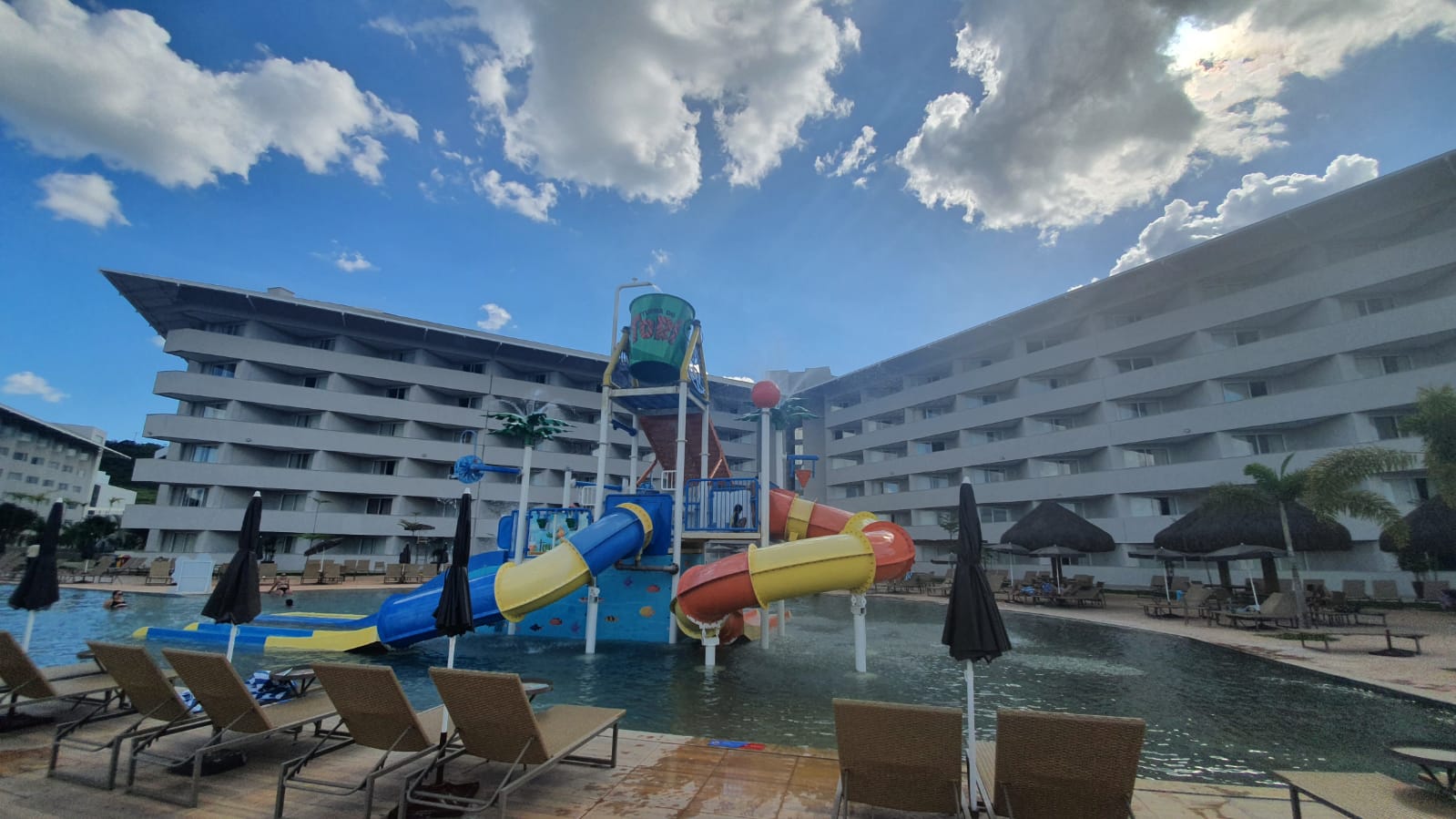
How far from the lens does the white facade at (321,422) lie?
118 ft

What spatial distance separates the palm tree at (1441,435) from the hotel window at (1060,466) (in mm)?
20832

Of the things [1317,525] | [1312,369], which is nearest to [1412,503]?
[1312,369]

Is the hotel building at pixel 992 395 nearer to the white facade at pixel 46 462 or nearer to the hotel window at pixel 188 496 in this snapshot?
the hotel window at pixel 188 496

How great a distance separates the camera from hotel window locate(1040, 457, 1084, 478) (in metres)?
34.8

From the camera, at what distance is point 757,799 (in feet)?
13.9

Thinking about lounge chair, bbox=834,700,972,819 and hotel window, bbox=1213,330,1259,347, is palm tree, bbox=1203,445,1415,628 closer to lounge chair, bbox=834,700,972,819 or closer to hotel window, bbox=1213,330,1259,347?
hotel window, bbox=1213,330,1259,347

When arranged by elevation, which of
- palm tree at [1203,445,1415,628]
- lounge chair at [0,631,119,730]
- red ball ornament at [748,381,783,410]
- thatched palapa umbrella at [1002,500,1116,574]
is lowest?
lounge chair at [0,631,119,730]

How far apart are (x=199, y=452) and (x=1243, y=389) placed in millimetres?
59135

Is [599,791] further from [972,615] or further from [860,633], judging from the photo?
[860,633]

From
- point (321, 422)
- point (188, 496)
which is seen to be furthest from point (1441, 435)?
point (188, 496)

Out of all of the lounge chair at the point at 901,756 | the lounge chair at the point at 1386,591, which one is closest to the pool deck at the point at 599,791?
the lounge chair at the point at 901,756

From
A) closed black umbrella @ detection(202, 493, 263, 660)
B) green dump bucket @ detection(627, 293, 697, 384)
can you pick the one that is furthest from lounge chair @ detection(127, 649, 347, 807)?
green dump bucket @ detection(627, 293, 697, 384)

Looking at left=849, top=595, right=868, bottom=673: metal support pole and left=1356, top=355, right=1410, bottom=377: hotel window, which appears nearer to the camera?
left=849, top=595, right=868, bottom=673: metal support pole

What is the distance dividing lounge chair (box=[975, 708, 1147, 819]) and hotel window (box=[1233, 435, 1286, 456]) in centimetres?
3265
